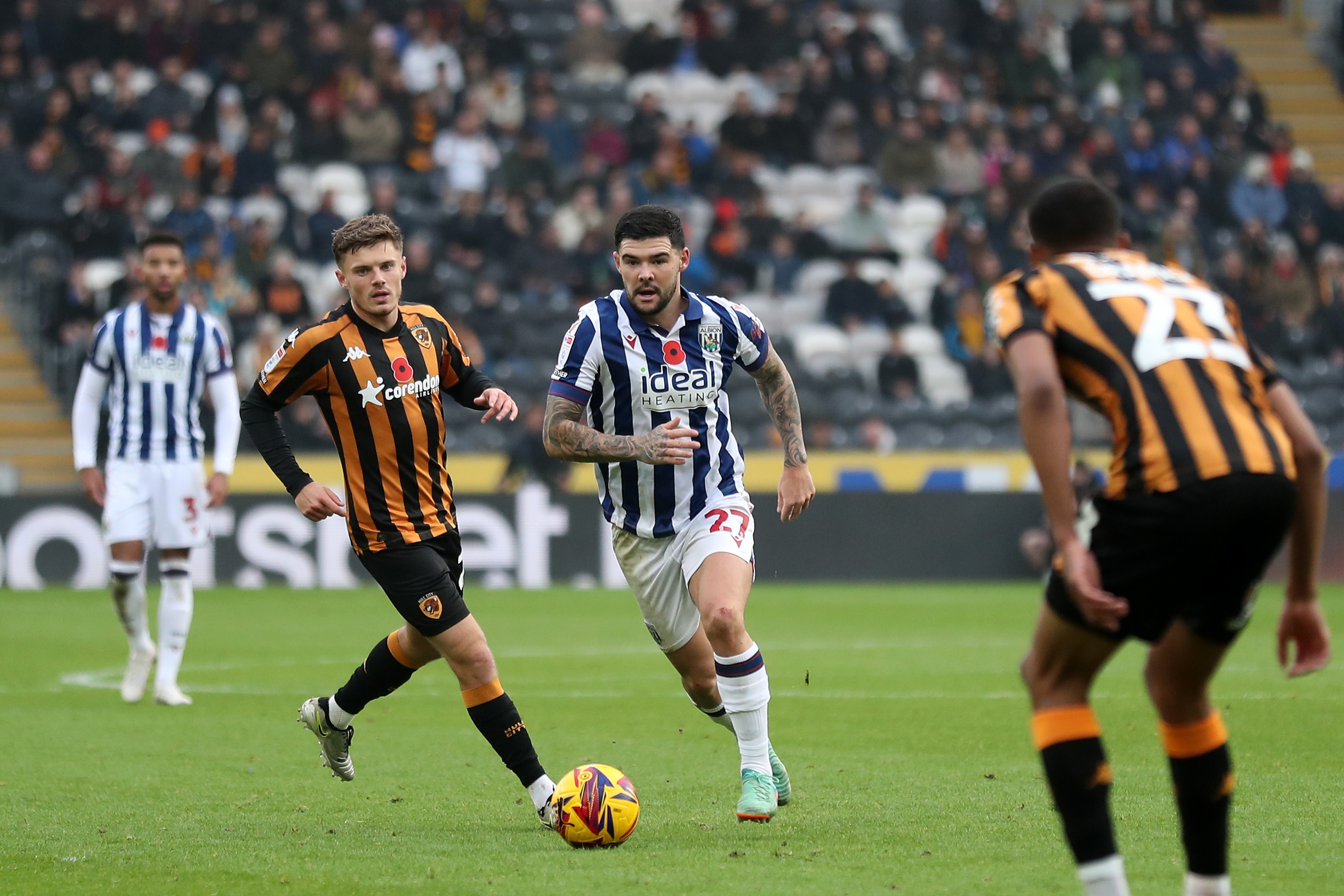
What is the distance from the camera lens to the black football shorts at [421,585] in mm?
6086

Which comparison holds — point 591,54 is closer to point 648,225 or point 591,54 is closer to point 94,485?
point 94,485

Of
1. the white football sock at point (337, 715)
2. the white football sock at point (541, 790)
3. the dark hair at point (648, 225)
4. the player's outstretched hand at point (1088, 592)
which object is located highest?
the dark hair at point (648, 225)

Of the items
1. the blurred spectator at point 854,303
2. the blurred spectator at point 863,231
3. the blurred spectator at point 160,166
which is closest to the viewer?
the blurred spectator at point 160,166

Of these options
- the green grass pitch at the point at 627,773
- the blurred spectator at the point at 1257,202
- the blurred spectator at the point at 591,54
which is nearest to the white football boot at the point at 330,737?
the green grass pitch at the point at 627,773

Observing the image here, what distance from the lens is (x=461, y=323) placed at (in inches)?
773

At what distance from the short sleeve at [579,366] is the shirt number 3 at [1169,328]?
2.51 metres

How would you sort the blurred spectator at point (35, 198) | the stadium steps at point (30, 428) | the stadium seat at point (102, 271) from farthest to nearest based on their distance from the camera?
the blurred spectator at point (35, 198) < the stadium seat at point (102, 271) < the stadium steps at point (30, 428)

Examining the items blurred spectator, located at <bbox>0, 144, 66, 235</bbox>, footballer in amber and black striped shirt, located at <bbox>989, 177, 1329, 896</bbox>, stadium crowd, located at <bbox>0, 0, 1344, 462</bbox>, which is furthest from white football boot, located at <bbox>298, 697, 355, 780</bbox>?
blurred spectator, located at <bbox>0, 144, 66, 235</bbox>

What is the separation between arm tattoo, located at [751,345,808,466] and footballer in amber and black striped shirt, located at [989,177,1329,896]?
232cm

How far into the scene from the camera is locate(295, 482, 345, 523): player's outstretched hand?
605cm

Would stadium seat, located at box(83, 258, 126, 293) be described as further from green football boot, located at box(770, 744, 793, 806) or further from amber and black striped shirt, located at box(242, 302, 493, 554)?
green football boot, located at box(770, 744, 793, 806)

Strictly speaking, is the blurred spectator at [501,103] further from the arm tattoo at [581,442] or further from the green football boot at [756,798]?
the green football boot at [756,798]

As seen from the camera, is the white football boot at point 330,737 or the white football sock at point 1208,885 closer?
the white football sock at point 1208,885

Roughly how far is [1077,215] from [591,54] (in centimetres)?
2082
